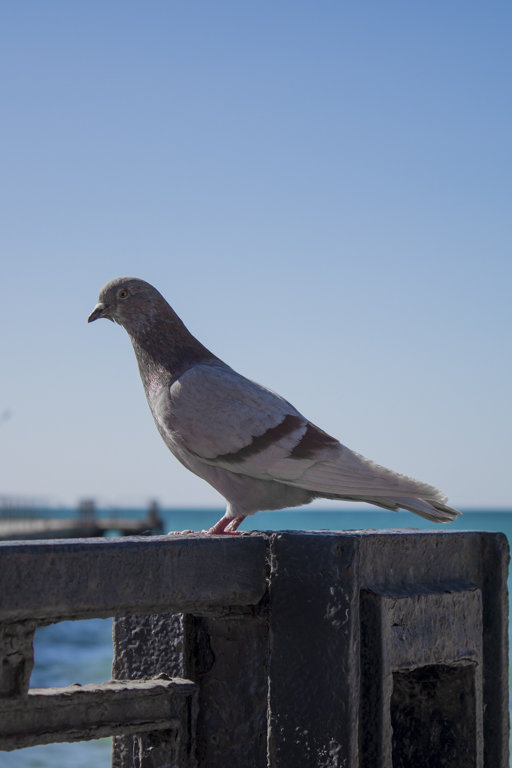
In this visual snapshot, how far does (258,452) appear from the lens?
319 cm

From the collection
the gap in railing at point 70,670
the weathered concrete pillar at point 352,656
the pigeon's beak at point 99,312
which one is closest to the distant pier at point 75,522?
the gap in railing at point 70,670

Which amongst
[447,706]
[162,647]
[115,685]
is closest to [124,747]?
[162,647]

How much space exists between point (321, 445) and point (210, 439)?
0.39m

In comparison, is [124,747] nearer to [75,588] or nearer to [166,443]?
[75,588]

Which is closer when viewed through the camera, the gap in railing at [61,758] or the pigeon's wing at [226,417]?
the pigeon's wing at [226,417]

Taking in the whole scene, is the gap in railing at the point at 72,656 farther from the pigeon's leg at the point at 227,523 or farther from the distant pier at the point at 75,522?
the pigeon's leg at the point at 227,523

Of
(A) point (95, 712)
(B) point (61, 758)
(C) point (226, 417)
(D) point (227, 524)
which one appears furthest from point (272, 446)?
(B) point (61, 758)

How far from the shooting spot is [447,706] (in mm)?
2418

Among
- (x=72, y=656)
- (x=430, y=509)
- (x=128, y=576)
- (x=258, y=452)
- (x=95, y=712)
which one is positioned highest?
(x=258, y=452)

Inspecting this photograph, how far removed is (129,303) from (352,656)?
198cm

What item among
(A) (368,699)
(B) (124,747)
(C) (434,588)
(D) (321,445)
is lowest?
(B) (124,747)

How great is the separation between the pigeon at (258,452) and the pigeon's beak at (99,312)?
1.56 feet

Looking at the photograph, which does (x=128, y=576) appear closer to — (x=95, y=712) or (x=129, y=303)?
(x=95, y=712)

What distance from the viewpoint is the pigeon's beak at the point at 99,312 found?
12.4ft
